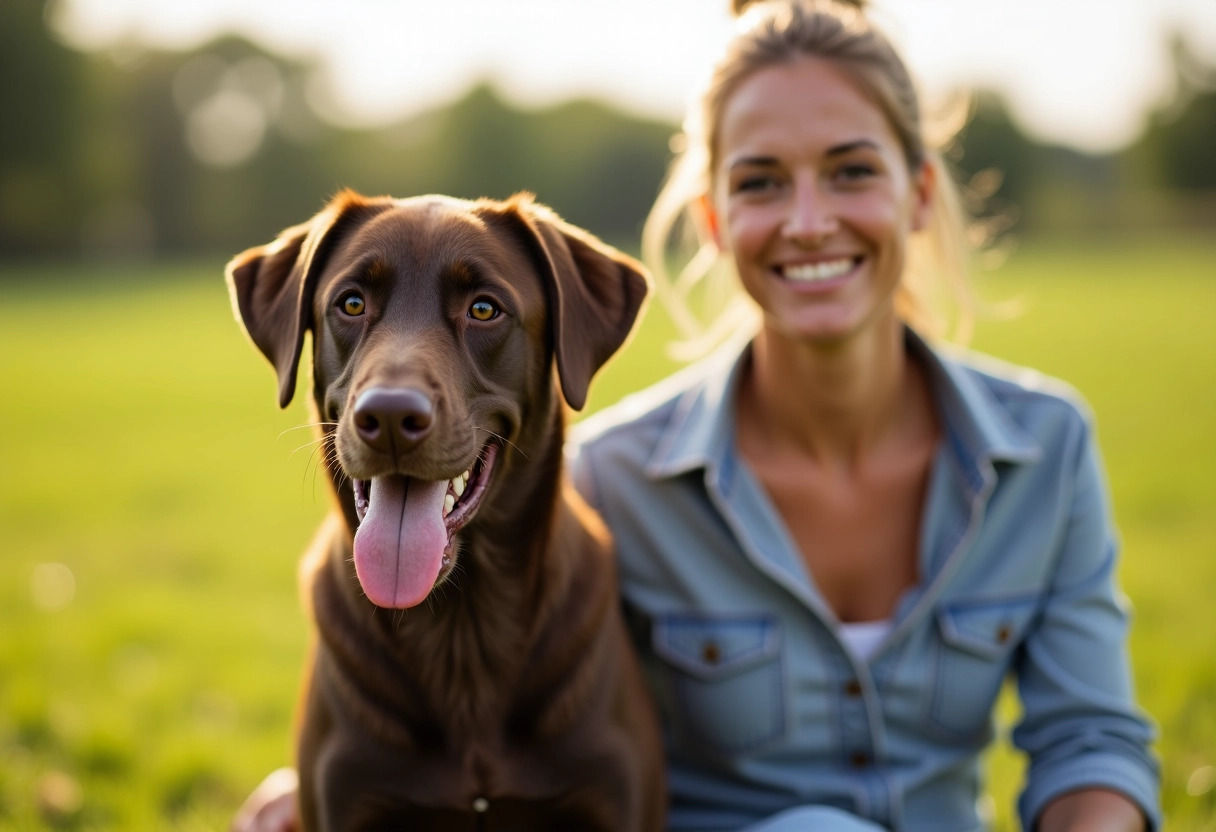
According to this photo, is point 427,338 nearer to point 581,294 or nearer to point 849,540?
point 581,294

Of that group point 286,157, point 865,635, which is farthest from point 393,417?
point 286,157

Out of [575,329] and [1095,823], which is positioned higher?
[575,329]

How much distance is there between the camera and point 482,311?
8.34 feet

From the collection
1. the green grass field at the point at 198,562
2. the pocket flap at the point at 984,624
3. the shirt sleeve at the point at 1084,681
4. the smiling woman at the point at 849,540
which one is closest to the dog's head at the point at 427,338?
the green grass field at the point at 198,562

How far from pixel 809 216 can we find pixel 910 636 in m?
1.18

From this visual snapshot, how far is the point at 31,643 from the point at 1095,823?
4.40m

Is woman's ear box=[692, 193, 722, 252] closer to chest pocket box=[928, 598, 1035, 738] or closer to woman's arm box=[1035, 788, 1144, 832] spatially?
chest pocket box=[928, 598, 1035, 738]

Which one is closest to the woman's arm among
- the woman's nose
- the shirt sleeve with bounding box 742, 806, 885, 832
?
the shirt sleeve with bounding box 742, 806, 885, 832

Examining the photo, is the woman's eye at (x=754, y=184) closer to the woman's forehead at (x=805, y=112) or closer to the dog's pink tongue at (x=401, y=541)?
the woman's forehead at (x=805, y=112)

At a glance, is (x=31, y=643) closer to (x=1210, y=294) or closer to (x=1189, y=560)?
(x=1189, y=560)

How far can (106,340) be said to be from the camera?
20984 mm

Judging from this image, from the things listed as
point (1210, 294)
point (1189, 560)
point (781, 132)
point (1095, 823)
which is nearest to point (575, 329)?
point (781, 132)

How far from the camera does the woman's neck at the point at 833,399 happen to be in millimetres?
3332

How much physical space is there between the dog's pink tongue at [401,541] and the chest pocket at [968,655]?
153 cm
